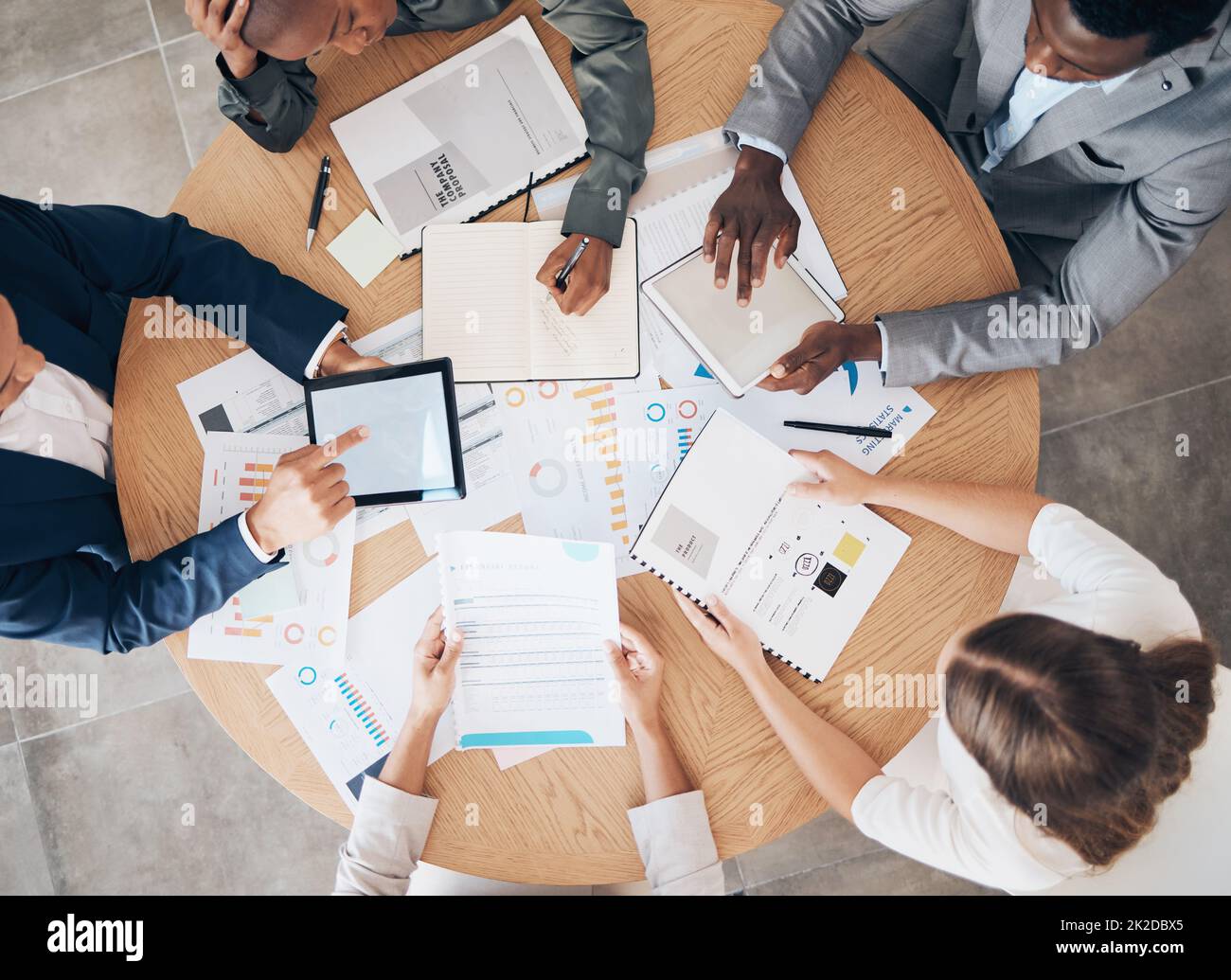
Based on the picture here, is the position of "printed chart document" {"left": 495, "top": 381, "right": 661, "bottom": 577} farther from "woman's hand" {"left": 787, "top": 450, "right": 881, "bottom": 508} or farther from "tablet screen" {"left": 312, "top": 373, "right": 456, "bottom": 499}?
"woman's hand" {"left": 787, "top": 450, "right": 881, "bottom": 508}

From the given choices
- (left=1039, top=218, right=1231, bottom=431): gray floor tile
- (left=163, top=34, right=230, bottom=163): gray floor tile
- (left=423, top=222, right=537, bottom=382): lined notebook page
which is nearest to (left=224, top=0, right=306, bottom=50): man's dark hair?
(left=423, top=222, right=537, bottom=382): lined notebook page

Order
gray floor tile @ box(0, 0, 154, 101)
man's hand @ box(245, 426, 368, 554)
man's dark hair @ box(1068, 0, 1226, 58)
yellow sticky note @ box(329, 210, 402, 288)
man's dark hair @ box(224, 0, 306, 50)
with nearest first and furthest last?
man's dark hair @ box(1068, 0, 1226, 58)
man's dark hair @ box(224, 0, 306, 50)
man's hand @ box(245, 426, 368, 554)
yellow sticky note @ box(329, 210, 402, 288)
gray floor tile @ box(0, 0, 154, 101)

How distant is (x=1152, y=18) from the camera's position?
1022 millimetres

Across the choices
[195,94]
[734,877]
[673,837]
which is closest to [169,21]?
[195,94]

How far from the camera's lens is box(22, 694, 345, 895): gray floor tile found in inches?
83.0

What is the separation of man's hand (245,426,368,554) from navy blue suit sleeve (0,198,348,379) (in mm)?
157

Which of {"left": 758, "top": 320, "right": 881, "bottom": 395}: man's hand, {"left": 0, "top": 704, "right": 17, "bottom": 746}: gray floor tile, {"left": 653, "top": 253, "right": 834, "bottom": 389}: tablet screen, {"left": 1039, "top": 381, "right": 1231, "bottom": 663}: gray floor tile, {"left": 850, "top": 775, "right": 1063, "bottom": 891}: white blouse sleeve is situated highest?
{"left": 653, "top": 253, "right": 834, "bottom": 389}: tablet screen

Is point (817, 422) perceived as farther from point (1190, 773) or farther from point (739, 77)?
point (1190, 773)

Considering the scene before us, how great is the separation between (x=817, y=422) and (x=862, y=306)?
21 cm

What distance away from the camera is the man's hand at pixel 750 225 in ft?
4.34

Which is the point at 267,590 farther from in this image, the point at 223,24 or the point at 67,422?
the point at 223,24

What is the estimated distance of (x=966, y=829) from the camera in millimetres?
1193

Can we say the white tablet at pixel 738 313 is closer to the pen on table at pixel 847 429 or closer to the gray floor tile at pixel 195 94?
the pen on table at pixel 847 429

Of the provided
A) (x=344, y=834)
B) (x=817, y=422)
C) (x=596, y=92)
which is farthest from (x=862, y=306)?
(x=344, y=834)
